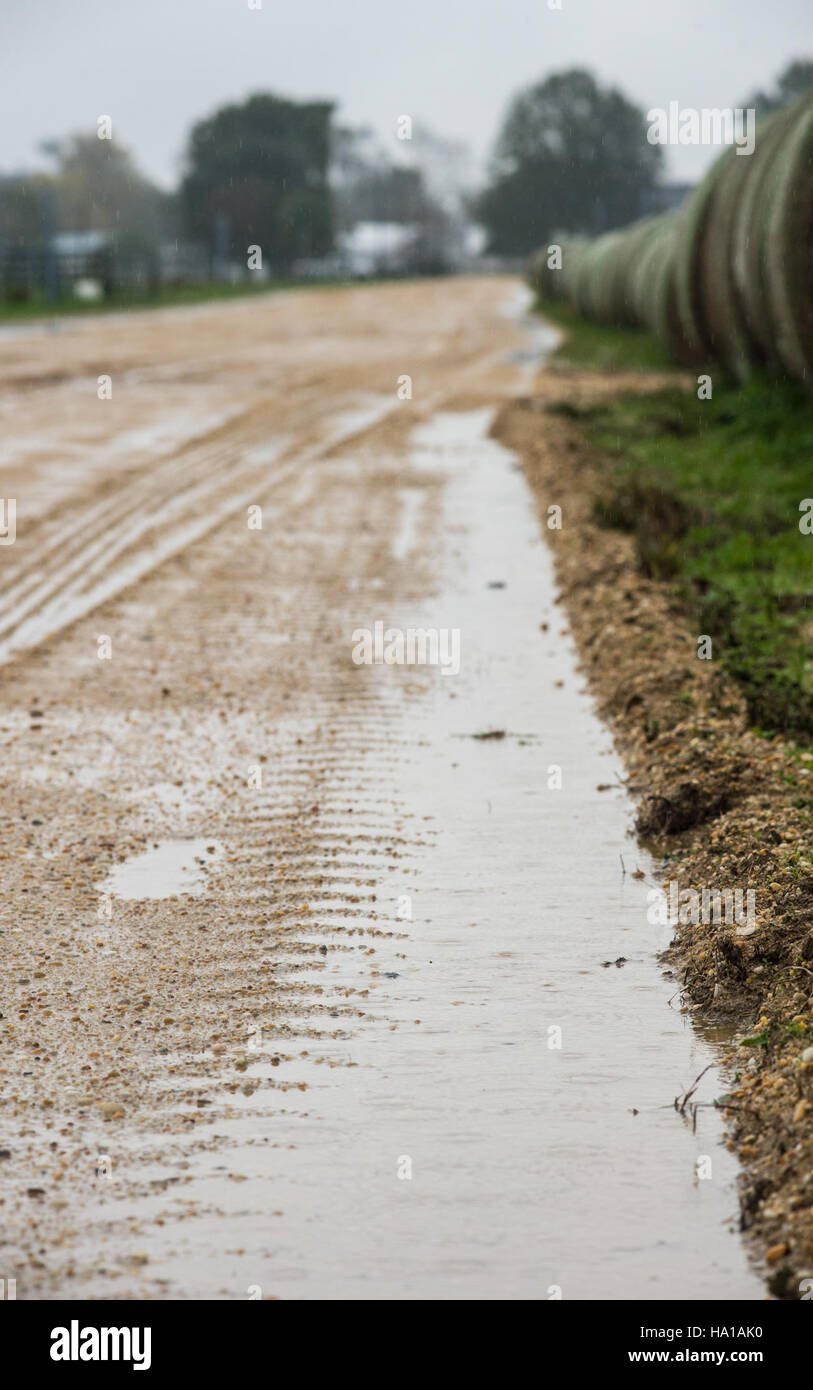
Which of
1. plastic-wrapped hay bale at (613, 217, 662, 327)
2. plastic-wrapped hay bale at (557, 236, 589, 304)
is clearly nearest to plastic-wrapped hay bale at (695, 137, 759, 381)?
plastic-wrapped hay bale at (613, 217, 662, 327)

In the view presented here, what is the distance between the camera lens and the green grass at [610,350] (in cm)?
2195

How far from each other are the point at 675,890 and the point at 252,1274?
7.20ft

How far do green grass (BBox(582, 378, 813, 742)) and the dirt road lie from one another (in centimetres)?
75

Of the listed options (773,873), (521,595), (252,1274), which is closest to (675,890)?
(773,873)

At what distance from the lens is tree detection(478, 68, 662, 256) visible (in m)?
100

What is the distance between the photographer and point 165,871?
5055mm

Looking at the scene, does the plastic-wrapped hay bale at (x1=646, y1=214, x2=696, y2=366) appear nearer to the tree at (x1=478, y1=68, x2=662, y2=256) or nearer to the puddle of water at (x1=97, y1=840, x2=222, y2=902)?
the puddle of water at (x1=97, y1=840, x2=222, y2=902)

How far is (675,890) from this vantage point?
4922 millimetres

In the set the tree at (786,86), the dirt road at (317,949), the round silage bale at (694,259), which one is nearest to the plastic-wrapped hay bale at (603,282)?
the round silage bale at (694,259)

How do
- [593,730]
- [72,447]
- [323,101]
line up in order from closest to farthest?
[593,730] < [72,447] < [323,101]

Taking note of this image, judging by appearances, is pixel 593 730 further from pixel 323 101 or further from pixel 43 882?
pixel 323 101

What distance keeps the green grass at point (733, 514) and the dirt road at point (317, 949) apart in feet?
2.47

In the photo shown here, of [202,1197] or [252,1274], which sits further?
[202,1197]

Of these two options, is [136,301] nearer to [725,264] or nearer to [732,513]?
[725,264]
